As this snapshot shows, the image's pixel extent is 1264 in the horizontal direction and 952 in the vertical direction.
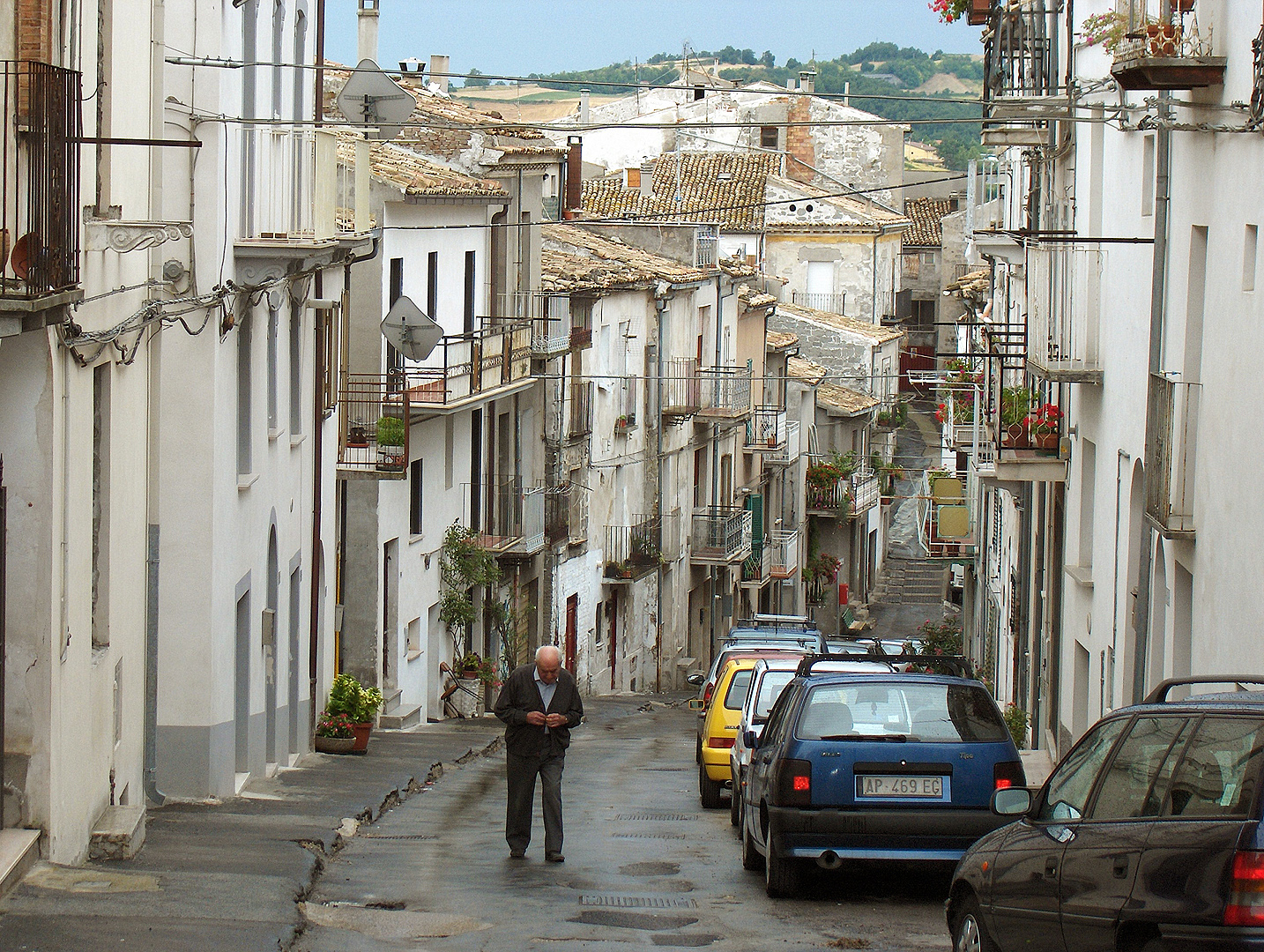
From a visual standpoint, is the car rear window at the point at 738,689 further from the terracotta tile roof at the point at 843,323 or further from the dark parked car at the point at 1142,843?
the terracotta tile roof at the point at 843,323

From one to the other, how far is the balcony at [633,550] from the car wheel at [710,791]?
21.0 metres

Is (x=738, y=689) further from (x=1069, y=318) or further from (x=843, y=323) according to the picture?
(x=843, y=323)

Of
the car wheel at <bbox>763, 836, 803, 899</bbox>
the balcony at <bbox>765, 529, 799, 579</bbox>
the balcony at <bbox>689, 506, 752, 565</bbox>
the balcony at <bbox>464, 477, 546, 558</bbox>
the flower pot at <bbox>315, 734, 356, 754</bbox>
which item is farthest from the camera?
the balcony at <bbox>765, 529, 799, 579</bbox>

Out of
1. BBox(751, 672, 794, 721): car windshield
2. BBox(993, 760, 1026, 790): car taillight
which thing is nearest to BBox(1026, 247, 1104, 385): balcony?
BBox(751, 672, 794, 721): car windshield

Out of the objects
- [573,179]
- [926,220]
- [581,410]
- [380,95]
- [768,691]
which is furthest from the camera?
[926,220]

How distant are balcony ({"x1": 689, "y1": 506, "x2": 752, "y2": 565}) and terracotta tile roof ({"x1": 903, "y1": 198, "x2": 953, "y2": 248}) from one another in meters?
35.0

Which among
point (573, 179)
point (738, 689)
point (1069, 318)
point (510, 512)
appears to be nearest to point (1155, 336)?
point (1069, 318)

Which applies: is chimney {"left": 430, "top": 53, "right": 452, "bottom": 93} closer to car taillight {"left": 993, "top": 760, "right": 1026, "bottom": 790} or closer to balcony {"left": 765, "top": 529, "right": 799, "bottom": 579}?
balcony {"left": 765, "top": 529, "right": 799, "bottom": 579}

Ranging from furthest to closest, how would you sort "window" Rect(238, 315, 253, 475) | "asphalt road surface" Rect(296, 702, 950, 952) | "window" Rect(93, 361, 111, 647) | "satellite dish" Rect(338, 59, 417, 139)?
"window" Rect(238, 315, 253, 475) < "satellite dish" Rect(338, 59, 417, 139) < "window" Rect(93, 361, 111, 647) < "asphalt road surface" Rect(296, 702, 950, 952)

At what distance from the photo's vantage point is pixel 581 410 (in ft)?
122

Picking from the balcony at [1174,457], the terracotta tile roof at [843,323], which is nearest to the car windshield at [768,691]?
the balcony at [1174,457]

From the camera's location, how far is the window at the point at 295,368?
813 inches

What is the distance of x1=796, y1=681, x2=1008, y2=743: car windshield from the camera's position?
37.2 feet

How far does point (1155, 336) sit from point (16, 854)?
10188mm
